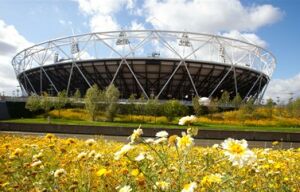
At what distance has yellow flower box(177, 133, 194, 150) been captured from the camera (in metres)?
2.32

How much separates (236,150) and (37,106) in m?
45.4

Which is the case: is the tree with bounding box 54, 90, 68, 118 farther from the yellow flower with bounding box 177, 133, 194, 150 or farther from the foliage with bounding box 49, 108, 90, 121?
the yellow flower with bounding box 177, 133, 194, 150

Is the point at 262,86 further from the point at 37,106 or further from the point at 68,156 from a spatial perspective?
the point at 68,156

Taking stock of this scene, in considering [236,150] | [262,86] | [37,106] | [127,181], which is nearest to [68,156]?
[127,181]

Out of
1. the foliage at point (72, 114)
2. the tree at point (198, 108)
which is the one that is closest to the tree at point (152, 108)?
the tree at point (198, 108)

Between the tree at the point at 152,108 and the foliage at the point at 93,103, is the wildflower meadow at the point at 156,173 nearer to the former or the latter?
the foliage at the point at 93,103

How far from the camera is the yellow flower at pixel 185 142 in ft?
7.61

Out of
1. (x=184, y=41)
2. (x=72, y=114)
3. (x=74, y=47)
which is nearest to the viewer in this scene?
(x=72, y=114)

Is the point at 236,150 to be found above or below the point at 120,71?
below

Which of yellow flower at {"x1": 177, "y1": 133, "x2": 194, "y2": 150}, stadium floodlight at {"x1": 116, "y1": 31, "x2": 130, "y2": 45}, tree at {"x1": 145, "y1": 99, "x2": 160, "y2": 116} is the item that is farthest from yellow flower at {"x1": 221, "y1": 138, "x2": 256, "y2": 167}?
stadium floodlight at {"x1": 116, "y1": 31, "x2": 130, "y2": 45}

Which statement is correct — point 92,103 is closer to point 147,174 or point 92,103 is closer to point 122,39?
point 122,39

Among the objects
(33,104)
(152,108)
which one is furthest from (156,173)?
(33,104)

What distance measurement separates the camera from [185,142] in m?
2.36

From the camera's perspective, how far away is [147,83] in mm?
56375
